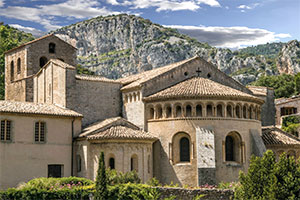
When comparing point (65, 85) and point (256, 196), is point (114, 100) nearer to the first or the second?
point (65, 85)

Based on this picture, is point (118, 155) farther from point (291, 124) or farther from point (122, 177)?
point (291, 124)

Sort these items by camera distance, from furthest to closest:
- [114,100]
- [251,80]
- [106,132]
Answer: [251,80], [114,100], [106,132]

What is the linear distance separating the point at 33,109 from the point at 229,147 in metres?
18.2

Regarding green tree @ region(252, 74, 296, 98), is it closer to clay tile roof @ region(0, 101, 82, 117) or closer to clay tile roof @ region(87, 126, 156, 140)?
clay tile roof @ region(87, 126, 156, 140)

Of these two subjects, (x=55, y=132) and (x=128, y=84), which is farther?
(x=128, y=84)

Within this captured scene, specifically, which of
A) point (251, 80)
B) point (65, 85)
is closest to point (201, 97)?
point (65, 85)

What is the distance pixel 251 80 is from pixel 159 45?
4064cm

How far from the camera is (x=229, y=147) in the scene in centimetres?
4278

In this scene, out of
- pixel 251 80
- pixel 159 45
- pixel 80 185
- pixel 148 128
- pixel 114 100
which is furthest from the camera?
pixel 159 45

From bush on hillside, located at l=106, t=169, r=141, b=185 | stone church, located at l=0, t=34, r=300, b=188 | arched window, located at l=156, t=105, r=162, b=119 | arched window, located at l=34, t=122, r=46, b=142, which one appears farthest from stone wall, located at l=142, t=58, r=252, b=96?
arched window, located at l=34, t=122, r=46, b=142

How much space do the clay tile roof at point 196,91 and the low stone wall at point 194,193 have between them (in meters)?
10.7

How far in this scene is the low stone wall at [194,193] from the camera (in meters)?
32.5

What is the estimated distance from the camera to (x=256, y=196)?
27812mm

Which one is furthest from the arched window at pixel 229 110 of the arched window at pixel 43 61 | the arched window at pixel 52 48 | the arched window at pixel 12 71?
the arched window at pixel 12 71
